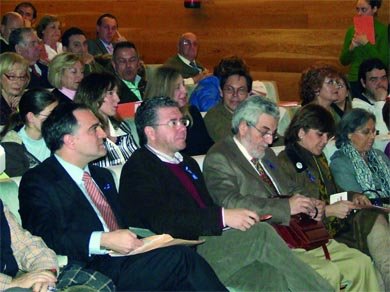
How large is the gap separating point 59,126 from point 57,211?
16.2 inches

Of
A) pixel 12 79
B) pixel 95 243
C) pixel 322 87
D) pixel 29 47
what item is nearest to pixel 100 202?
pixel 95 243

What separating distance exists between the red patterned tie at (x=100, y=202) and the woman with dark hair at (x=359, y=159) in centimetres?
173

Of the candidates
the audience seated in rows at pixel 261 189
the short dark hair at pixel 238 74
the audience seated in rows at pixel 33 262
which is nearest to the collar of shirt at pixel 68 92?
the short dark hair at pixel 238 74

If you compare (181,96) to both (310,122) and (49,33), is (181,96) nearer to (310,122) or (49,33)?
(310,122)

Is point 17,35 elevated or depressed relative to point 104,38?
elevated

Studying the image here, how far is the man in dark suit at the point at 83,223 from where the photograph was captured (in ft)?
11.4

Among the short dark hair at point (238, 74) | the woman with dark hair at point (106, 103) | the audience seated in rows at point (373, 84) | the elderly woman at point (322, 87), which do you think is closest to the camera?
the woman with dark hair at point (106, 103)

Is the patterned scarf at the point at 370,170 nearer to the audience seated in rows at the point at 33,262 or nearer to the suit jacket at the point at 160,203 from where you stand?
the suit jacket at the point at 160,203

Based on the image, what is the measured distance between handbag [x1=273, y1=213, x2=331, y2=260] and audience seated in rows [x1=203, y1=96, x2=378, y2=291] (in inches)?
2.1

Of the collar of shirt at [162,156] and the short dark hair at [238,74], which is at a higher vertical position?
the short dark hair at [238,74]

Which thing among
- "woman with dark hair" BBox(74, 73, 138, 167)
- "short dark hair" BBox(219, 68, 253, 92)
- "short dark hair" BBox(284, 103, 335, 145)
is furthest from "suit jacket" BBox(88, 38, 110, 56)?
"short dark hair" BBox(284, 103, 335, 145)

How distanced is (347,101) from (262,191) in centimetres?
235

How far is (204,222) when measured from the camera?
150 inches

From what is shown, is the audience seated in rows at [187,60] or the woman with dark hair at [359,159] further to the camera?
the audience seated in rows at [187,60]
